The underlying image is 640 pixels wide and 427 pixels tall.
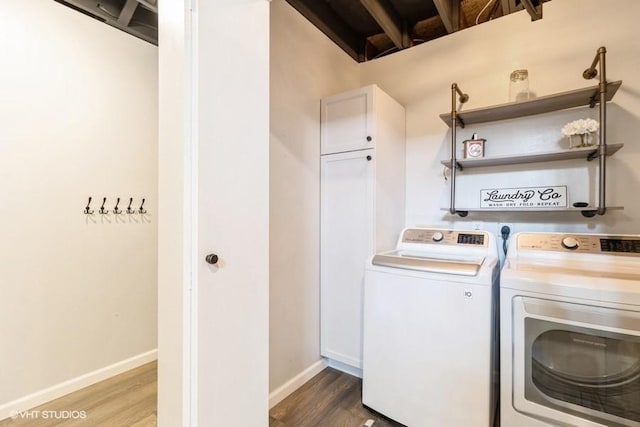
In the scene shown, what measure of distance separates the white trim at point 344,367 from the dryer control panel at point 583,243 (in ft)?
4.38

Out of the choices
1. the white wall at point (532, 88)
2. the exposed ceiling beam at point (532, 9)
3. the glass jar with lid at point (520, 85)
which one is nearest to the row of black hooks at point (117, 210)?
Answer: the white wall at point (532, 88)

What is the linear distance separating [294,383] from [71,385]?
4.62 ft

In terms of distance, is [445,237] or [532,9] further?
[445,237]

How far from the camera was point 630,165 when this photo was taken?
1641 millimetres

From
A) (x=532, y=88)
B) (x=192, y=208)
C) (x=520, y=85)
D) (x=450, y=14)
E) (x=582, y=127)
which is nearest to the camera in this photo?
(x=192, y=208)

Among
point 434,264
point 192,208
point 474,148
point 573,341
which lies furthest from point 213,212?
point 474,148

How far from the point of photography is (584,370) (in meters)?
1.20

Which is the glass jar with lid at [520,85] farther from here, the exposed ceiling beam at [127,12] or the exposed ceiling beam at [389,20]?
the exposed ceiling beam at [127,12]

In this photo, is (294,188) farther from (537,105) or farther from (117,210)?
(537,105)

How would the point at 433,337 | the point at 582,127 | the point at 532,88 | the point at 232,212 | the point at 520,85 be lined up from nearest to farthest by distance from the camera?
the point at 232,212 → the point at 433,337 → the point at 582,127 → the point at 520,85 → the point at 532,88

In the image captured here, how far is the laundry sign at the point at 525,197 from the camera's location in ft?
5.86

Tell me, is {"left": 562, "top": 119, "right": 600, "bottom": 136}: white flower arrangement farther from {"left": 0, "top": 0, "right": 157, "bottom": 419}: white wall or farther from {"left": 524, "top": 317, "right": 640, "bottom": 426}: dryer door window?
{"left": 0, "top": 0, "right": 157, "bottom": 419}: white wall

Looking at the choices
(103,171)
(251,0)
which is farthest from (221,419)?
(103,171)

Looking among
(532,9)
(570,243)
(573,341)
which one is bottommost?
(573,341)
